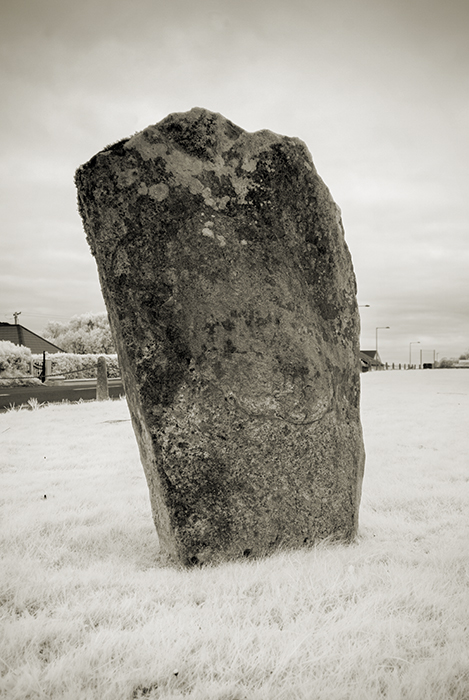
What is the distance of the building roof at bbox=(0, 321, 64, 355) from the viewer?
1400 inches

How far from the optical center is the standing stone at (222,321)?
2.62 metres

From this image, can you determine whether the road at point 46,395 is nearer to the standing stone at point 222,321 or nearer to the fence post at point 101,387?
the fence post at point 101,387

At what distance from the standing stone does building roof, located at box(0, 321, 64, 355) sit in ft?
116

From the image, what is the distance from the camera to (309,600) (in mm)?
2145

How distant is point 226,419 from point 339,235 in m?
1.31

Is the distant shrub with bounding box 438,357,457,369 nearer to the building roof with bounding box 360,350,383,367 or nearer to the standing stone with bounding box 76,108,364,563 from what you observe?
the building roof with bounding box 360,350,383,367

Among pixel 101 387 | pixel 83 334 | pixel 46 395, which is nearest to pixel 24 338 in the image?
pixel 83 334

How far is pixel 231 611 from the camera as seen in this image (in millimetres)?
2023

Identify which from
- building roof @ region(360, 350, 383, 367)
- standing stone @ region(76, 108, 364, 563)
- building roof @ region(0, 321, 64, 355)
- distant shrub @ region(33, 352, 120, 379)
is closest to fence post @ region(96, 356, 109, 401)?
standing stone @ region(76, 108, 364, 563)

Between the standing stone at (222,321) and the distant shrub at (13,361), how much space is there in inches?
899

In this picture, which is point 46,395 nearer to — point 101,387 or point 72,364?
point 101,387

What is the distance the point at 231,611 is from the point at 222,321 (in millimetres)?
1415

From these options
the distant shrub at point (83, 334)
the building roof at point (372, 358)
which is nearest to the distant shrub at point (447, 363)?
the building roof at point (372, 358)

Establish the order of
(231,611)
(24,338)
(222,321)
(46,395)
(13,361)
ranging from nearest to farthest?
(231,611) → (222,321) → (46,395) → (13,361) → (24,338)
